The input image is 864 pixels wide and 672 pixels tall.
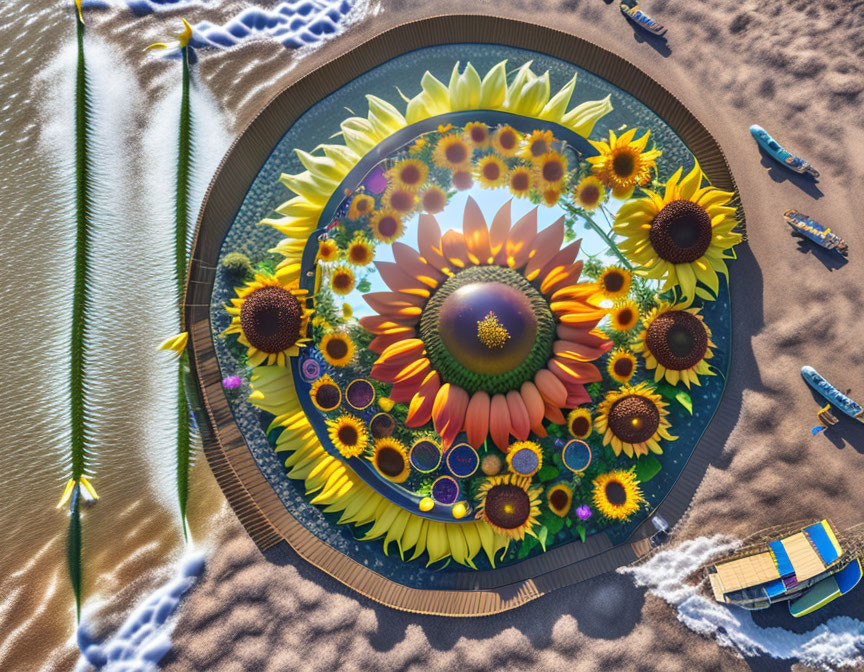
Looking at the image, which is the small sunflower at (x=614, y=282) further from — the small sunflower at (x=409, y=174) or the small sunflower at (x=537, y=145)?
the small sunflower at (x=409, y=174)

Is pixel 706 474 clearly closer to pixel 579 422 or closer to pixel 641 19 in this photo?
pixel 579 422

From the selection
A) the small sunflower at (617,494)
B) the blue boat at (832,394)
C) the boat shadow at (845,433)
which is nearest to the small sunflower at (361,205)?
the small sunflower at (617,494)

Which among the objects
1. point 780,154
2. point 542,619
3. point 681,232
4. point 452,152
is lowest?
point 542,619

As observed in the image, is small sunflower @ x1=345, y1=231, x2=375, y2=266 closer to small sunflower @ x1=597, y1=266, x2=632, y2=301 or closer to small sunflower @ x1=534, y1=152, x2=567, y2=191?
small sunflower @ x1=534, y1=152, x2=567, y2=191

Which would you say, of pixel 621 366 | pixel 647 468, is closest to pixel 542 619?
pixel 647 468

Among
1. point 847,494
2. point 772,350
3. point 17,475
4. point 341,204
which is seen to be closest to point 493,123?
point 341,204

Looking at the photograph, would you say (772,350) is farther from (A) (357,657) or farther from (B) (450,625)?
(A) (357,657)

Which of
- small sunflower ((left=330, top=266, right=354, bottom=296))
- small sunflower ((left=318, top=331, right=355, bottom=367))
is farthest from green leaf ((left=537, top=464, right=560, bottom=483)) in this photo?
small sunflower ((left=330, top=266, right=354, bottom=296))
